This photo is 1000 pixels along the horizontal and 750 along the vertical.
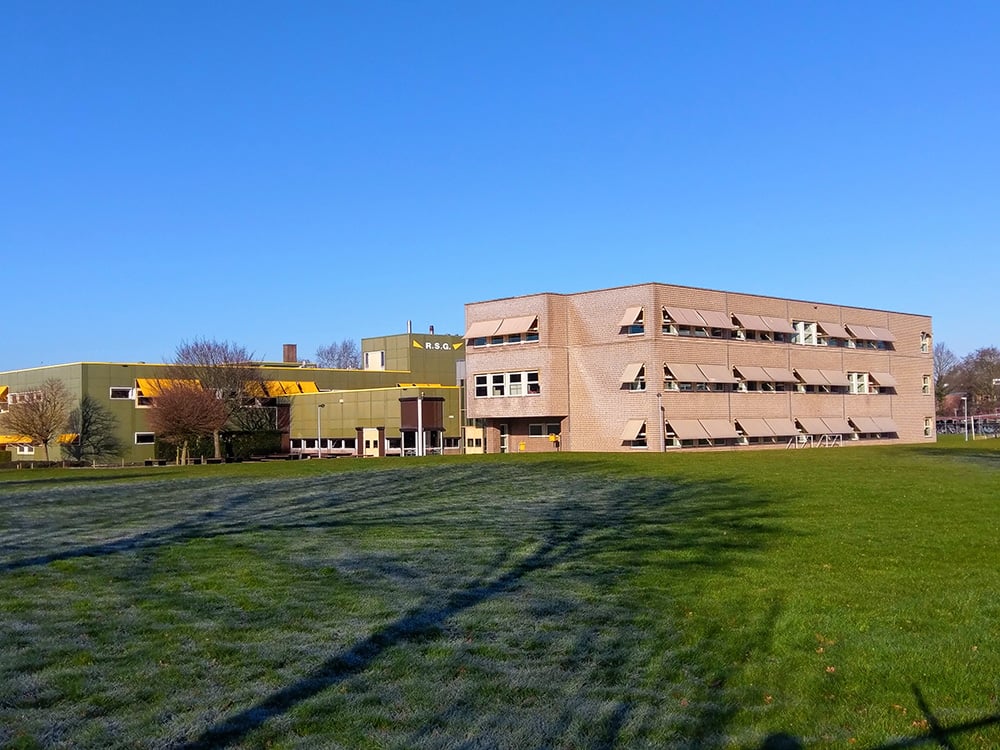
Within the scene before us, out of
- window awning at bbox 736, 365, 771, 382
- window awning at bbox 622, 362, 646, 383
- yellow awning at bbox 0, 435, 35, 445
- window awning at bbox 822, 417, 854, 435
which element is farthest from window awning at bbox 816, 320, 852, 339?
yellow awning at bbox 0, 435, 35, 445

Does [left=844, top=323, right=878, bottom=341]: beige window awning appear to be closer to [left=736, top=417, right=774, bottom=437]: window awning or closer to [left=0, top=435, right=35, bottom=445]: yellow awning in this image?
[left=736, top=417, right=774, bottom=437]: window awning

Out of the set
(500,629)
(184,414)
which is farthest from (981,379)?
(500,629)

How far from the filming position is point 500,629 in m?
9.27

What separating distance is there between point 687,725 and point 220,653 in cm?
398

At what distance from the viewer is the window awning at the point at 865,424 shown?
67.0m

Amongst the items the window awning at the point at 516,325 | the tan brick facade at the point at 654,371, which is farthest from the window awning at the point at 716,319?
the window awning at the point at 516,325

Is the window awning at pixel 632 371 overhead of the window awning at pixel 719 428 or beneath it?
overhead

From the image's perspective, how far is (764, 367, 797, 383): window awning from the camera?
199 feet

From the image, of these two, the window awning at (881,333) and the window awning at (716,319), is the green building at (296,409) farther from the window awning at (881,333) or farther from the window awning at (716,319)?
the window awning at (881,333)

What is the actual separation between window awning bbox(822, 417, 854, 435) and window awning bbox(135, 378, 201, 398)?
44.9 meters

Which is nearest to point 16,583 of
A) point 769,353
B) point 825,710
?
point 825,710

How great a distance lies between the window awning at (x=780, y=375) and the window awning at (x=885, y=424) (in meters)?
10.7

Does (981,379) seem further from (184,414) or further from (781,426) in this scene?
(184,414)

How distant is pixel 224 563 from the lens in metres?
12.8
